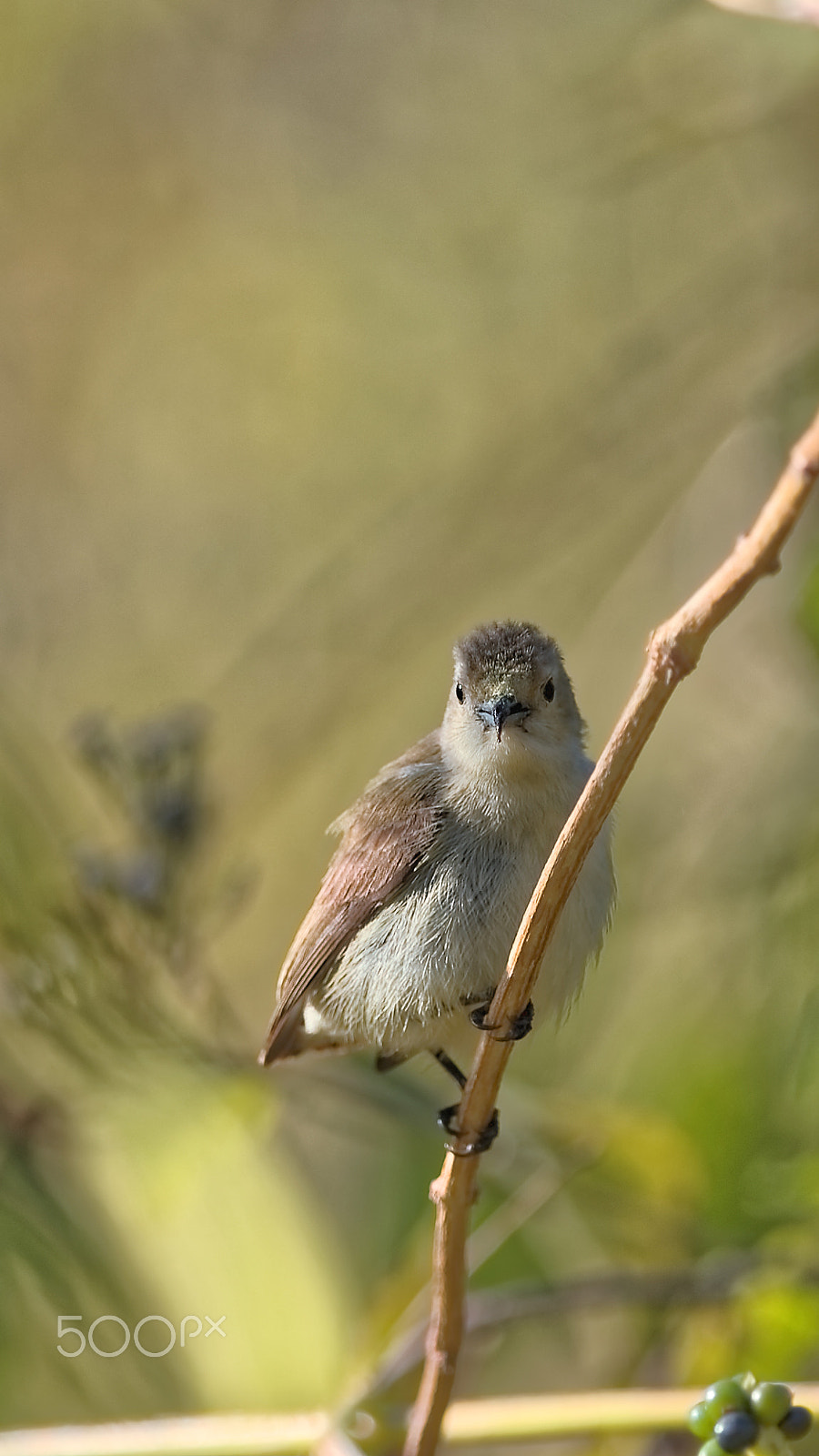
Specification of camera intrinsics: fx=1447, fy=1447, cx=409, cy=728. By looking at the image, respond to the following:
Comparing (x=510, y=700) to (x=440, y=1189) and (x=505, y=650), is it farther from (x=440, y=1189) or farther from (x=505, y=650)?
(x=440, y=1189)

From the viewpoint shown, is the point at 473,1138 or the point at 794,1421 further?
the point at 473,1138

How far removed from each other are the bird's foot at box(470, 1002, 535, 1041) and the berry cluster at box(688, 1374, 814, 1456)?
0.53 metres

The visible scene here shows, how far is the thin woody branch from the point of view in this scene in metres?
1.21

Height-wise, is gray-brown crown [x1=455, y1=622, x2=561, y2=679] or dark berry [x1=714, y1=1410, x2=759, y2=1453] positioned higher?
gray-brown crown [x1=455, y1=622, x2=561, y2=679]

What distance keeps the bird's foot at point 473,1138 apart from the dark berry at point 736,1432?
477 mm

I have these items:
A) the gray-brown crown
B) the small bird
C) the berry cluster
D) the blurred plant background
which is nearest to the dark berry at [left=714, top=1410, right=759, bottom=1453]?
the berry cluster

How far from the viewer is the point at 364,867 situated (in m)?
2.90

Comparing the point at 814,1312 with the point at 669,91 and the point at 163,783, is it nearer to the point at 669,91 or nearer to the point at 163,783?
the point at 163,783

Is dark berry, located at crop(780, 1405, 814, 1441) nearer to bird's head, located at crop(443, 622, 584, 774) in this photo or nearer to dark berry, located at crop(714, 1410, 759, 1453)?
dark berry, located at crop(714, 1410, 759, 1453)

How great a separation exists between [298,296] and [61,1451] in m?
4.25

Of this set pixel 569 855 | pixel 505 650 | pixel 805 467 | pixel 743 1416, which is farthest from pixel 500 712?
pixel 805 467

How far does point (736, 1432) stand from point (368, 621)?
2715 mm

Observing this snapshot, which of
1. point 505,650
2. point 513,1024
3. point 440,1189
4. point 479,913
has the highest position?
point 505,650

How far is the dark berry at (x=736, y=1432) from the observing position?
1839 millimetres
